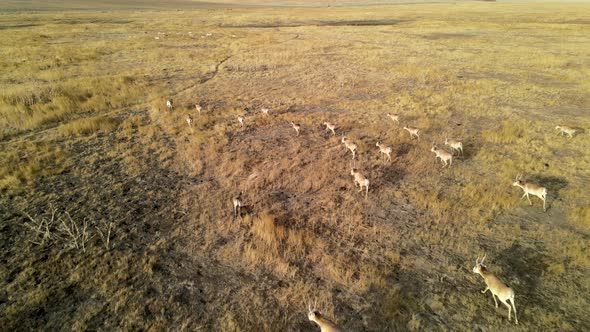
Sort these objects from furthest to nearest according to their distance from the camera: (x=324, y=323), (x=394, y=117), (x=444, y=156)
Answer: (x=394, y=117) < (x=444, y=156) < (x=324, y=323)

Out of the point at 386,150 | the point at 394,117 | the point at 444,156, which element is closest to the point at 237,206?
the point at 386,150

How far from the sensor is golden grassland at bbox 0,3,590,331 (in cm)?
653

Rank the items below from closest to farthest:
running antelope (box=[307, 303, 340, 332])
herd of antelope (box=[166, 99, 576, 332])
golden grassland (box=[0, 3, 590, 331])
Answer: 1. running antelope (box=[307, 303, 340, 332])
2. herd of antelope (box=[166, 99, 576, 332])
3. golden grassland (box=[0, 3, 590, 331])

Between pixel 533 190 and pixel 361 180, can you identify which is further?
pixel 361 180

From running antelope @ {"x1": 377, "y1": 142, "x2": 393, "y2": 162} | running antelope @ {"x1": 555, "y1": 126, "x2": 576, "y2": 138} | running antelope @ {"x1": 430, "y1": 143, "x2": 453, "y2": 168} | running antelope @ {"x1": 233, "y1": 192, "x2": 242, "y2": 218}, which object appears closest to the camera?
running antelope @ {"x1": 233, "y1": 192, "x2": 242, "y2": 218}

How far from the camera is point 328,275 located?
7301 millimetres

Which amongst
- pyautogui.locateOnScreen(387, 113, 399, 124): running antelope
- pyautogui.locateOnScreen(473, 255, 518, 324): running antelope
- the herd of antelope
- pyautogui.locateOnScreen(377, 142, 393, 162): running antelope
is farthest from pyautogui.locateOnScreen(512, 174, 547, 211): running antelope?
pyautogui.locateOnScreen(387, 113, 399, 124): running antelope

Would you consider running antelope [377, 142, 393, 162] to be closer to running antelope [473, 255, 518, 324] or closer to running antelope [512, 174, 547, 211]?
running antelope [512, 174, 547, 211]

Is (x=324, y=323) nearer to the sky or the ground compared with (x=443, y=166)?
nearer to the sky

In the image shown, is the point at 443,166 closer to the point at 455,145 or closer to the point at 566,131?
the point at 455,145

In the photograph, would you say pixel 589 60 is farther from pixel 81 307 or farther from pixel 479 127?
pixel 81 307

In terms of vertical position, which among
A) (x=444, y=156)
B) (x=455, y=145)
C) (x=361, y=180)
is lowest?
(x=361, y=180)

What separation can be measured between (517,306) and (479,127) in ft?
38.0

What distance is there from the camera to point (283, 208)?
973 cm
